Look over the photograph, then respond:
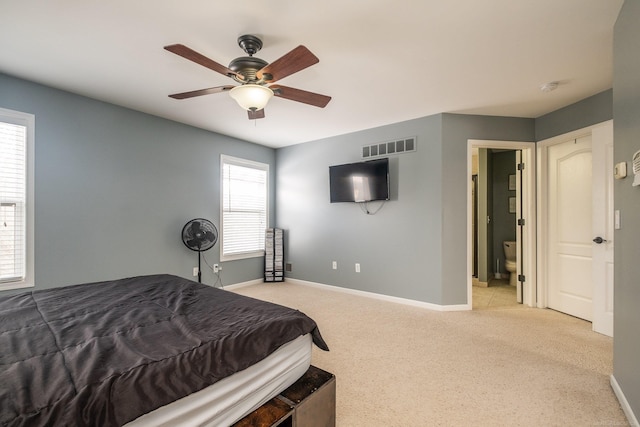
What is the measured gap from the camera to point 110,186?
327 centimetres

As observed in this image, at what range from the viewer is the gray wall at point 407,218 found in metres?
3.55

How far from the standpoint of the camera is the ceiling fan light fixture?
1.99m

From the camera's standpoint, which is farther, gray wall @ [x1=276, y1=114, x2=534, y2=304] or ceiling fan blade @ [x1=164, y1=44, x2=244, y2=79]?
gray wall @ [x1=276, y1=114, x2=534, y2=304]

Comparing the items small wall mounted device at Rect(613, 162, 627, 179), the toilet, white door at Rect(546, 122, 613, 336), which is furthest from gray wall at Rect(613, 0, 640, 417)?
the toilet

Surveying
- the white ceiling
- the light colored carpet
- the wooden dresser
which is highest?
the white ceiling

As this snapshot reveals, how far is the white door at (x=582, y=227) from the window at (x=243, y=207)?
4.15 metres

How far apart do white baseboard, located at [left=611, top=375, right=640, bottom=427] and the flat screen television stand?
8.60 ft

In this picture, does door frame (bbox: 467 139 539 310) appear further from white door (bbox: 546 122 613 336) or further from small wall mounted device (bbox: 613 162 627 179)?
small wall mounted device (bbox: 613 162 627 179)

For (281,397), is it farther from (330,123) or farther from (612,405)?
(330,123)

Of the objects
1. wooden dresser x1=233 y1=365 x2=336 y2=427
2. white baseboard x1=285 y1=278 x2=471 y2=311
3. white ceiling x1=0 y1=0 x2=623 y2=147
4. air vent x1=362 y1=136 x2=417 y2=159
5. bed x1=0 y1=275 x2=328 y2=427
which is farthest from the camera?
air vent x1=362 y1=136 x2=417 y2=159

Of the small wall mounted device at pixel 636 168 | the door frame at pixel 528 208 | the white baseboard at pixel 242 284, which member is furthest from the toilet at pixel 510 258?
the white baseboard at pixel 242 284

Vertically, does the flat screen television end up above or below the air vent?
below

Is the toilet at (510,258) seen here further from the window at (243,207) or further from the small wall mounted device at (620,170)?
the window at (243,207)

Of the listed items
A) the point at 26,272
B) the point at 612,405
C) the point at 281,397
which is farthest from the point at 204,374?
the point at 26,272
